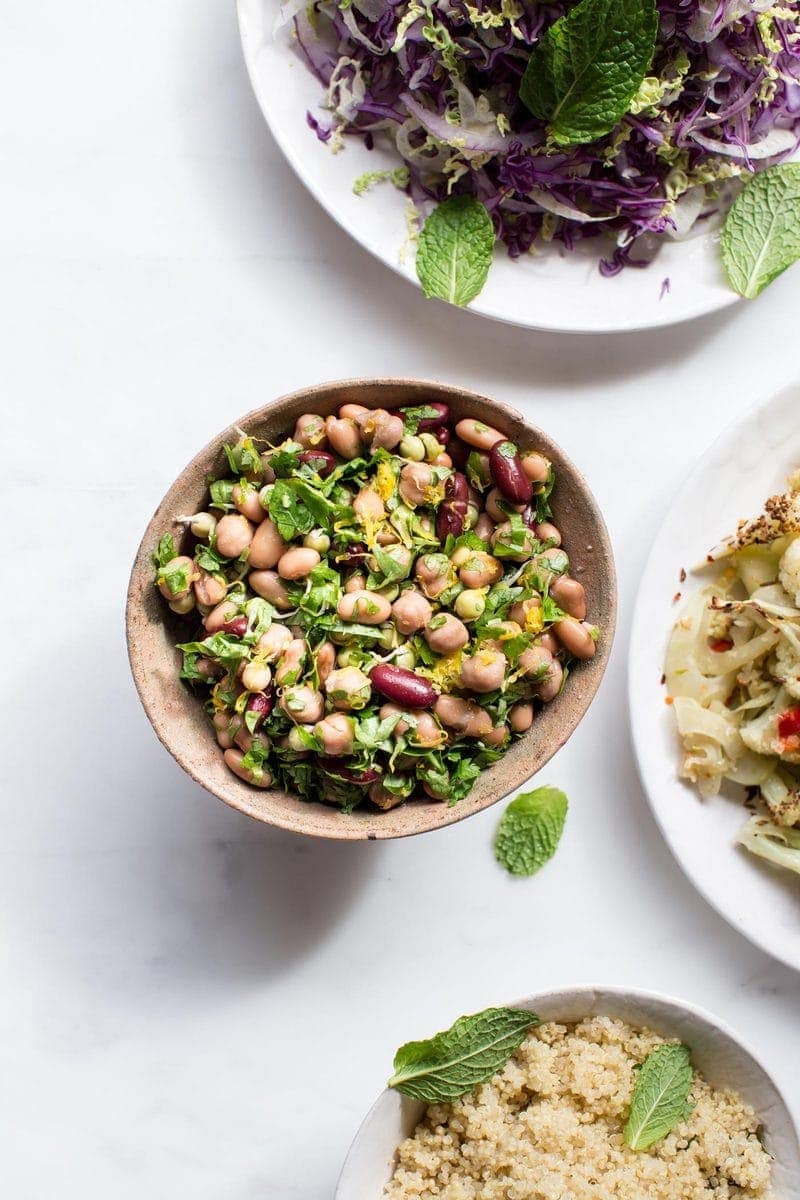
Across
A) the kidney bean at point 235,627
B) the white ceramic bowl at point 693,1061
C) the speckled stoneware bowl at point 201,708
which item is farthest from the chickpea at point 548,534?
the white ceramic bowl at point 693,1061

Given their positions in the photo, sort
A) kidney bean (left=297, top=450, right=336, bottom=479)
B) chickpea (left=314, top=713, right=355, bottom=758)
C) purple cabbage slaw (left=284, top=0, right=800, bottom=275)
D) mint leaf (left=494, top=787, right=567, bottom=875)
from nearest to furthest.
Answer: chickpea (left=314, top=713, right=355, bottom=758), kidney bean (left=297, top=450, right=336, bottom=479), purple cabbage slaw (left=284, top=0, right=800, bottom=275), mint leaf (left=494, top=787, right=567, bottom=875)

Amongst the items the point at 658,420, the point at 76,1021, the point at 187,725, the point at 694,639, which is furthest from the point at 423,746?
the point at 76,1021

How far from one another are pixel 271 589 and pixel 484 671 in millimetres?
315

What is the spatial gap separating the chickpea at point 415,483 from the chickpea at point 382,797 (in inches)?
15.4

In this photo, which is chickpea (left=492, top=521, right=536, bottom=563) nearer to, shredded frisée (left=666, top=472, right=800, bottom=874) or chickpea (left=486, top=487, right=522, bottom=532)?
chickpea (left=486, top=487, right=522, bottom=532)

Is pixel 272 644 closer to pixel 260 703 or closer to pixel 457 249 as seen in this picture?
pixel 260 703

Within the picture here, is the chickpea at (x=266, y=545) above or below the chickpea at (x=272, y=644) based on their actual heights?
above

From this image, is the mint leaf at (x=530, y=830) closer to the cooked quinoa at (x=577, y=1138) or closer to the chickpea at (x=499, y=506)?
the cooked quinoa at (x=577, y=1138)

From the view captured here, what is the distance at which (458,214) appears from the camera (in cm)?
180

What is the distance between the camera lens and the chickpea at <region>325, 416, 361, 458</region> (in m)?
1.55

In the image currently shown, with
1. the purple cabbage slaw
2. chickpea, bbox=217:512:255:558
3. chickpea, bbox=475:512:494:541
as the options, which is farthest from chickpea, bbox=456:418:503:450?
the purple cabbage slaw

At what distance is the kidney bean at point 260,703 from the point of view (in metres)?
1.50

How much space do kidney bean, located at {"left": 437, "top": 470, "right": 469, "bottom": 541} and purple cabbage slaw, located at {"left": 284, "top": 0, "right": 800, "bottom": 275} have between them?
502 mm

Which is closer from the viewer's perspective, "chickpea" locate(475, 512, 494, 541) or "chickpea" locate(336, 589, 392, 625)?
"chickpea" locate(336, 589, 392, 625)
